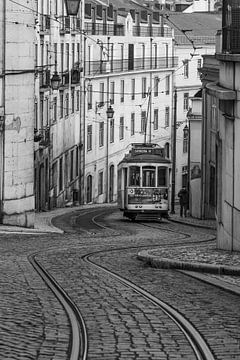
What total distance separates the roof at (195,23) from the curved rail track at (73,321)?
66128 mm

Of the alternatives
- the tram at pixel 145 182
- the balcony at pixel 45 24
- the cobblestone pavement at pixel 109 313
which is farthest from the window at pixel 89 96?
the cobblestone pavement at pixel 109 313

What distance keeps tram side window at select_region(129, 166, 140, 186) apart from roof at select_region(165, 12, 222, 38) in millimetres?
42226

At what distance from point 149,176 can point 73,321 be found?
2808 centimetres

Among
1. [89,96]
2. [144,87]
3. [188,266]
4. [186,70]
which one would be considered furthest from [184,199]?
[186,70]

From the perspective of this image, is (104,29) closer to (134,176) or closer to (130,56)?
(130,56)

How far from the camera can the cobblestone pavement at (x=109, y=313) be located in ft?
35.0

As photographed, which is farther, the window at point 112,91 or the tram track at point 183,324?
the window at point 112,91

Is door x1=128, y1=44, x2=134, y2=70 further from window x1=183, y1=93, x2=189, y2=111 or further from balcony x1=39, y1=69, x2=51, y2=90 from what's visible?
balcony x1=39, y1=69, x2=51, y2=90

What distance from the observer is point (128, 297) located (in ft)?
48.3

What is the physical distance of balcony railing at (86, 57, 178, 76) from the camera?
66812 millimetres

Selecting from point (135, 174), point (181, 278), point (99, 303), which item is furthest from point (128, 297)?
point (135, 174)

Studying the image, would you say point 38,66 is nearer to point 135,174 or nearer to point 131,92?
point 135,174

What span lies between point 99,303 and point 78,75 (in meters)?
48.6

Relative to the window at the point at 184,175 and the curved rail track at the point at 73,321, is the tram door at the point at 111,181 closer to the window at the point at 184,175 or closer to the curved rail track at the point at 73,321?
the window at the point at 184,175
